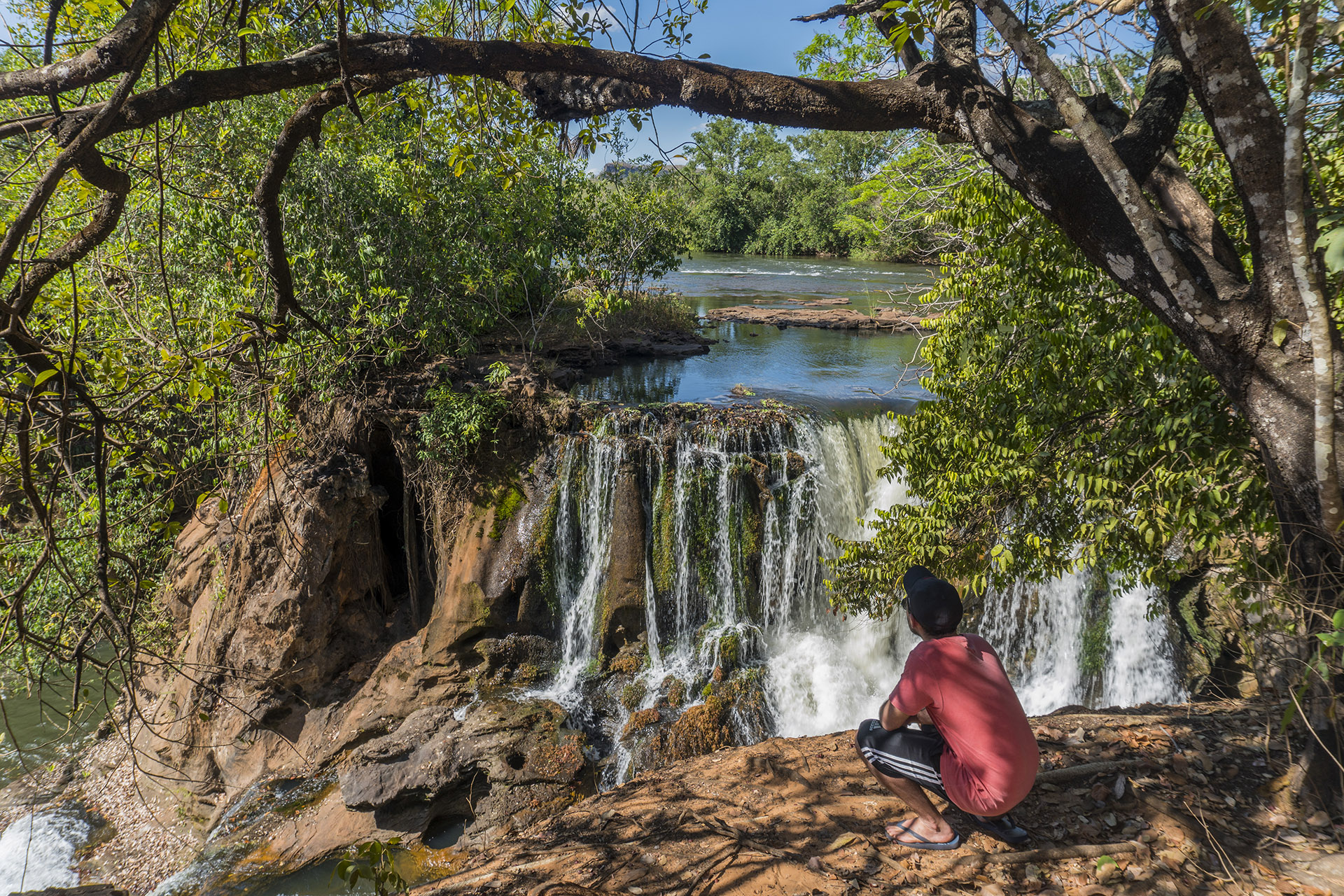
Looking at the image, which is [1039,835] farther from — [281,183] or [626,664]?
[626,664]

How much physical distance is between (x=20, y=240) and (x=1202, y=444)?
16.4 ft

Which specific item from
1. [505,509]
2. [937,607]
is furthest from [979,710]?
[505,509]

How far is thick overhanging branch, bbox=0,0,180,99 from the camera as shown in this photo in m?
2.35

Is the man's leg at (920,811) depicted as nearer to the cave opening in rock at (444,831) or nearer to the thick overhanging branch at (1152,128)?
the thick overhanging branch at (1152,128)

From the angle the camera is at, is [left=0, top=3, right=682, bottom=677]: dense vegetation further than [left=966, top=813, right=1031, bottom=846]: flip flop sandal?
Yes

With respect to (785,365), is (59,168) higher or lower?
higher

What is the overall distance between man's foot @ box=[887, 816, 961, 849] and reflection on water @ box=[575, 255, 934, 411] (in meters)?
4.04

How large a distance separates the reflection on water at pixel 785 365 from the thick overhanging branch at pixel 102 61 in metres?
5.22

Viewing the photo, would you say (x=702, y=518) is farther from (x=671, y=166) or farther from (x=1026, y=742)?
(x=1026, y=742)

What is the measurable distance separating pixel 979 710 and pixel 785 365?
11739 millimetres

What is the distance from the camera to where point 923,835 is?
134 inches

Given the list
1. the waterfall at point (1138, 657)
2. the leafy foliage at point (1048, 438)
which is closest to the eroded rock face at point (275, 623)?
the leafy foliage at point (1048, 438)

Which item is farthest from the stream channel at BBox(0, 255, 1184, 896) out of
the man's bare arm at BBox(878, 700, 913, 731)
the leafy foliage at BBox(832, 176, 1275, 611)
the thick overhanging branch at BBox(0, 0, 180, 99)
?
the thick overhanging branch at BBox(0, 0, 180, 99)

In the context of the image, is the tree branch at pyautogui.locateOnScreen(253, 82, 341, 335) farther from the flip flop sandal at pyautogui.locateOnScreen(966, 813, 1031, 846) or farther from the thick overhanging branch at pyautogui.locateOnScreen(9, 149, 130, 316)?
the flip flop sandal at pyautogui.locateOnScreen(966, 813, 1031, 846)
